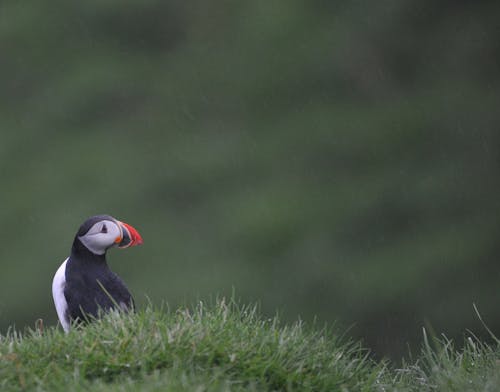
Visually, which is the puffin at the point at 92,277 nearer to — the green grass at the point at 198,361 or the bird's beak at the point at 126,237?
the bird's beak at the point at 126,237

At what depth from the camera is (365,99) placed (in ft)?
42.4

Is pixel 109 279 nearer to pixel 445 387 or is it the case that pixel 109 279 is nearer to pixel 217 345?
pixel 217 345

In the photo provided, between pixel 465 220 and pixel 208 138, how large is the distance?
321 centimetres

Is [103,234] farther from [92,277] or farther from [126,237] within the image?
[92,277]

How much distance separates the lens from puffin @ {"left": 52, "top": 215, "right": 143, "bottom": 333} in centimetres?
471

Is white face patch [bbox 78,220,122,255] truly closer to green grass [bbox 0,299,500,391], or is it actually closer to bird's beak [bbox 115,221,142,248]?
bird's beak [bbox 115,221,142,248]

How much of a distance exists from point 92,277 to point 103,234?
211 millimetres

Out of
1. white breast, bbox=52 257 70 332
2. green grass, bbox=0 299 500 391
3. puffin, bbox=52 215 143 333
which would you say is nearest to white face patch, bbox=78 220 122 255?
puffin, bbox=52 215 143 333

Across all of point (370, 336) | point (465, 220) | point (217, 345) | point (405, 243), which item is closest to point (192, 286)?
point (370, 336)

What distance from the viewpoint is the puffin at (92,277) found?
471cm

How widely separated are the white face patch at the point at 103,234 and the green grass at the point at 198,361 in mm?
450

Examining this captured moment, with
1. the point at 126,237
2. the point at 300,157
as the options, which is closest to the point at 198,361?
the point at 126,237

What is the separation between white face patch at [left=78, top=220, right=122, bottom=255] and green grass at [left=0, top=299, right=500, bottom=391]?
45 cm


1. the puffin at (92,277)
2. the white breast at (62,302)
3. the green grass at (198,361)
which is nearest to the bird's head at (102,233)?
the puffin at (92,277)
